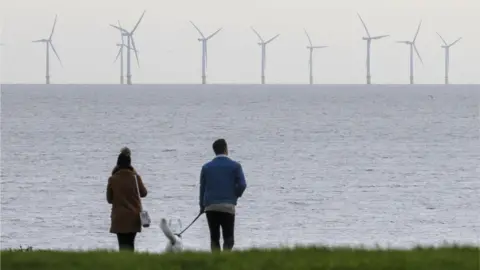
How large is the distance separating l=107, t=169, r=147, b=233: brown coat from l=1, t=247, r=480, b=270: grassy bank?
1.85 m

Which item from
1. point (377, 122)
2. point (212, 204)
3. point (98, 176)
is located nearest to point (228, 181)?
point (212, 204)

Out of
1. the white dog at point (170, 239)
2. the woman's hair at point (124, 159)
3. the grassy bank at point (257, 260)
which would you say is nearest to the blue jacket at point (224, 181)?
the woman's hair at point (124, 159)

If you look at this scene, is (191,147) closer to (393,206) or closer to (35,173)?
(35,173)

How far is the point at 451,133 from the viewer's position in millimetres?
99875

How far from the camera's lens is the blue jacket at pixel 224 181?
15680 millimetres

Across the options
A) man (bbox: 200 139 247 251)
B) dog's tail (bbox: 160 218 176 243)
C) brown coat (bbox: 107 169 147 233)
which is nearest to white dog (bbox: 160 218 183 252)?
dog's tail (bbox: 160 218 176 243)

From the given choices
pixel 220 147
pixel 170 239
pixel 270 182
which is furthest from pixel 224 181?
pixel 270 182

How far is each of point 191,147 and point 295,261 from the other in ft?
217

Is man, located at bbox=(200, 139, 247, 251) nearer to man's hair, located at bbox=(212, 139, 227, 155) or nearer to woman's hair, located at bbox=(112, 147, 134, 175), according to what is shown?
man's hair, located at bbox=(212, 139, 227, 155)

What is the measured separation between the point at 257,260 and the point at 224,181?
3.05m

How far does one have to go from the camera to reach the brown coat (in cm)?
1543

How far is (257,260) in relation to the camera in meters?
12.7

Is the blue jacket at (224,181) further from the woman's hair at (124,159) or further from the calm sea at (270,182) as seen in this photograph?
the woman's hair at (124,159)

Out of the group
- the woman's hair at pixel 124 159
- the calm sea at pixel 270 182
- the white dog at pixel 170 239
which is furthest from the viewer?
the calm sea at pixel 270 182
